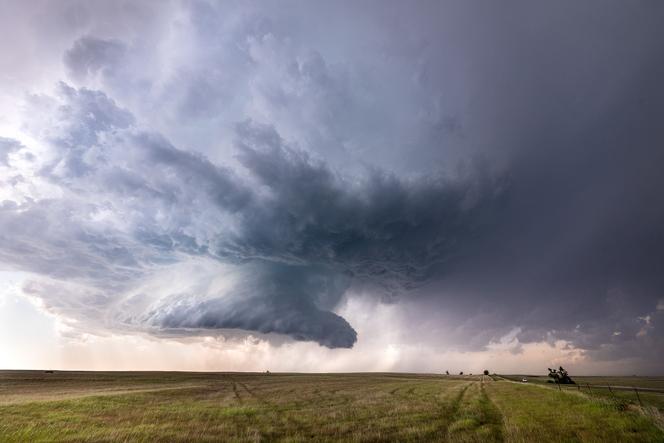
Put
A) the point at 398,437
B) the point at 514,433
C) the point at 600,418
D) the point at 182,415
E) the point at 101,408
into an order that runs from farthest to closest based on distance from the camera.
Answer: the point at 101,408, the point at 182,415, the point at 600,418, the point at 514,433, the point at 398,437

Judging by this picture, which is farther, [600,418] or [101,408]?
[101,408]

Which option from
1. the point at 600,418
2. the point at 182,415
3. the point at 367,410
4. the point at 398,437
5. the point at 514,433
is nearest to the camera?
the point at 398,437

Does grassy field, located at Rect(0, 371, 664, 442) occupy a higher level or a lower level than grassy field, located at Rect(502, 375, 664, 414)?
lower

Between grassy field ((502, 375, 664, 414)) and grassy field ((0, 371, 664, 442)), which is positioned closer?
grassy field ((0, 371, 664, 442))

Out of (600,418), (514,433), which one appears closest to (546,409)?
(600,418)

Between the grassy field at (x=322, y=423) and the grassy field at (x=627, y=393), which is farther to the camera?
the grassy field at (x=627, y=393)

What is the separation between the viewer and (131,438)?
68.3 feet

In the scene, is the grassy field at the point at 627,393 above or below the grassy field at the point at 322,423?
above

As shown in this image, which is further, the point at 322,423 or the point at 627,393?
the point at 627,393

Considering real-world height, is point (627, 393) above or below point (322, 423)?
above

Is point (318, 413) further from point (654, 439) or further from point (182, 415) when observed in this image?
point (654, 439)

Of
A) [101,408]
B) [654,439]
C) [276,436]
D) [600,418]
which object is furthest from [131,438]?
[600,418]

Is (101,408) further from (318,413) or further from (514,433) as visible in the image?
(514,433)

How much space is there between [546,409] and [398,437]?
21.0 meters
